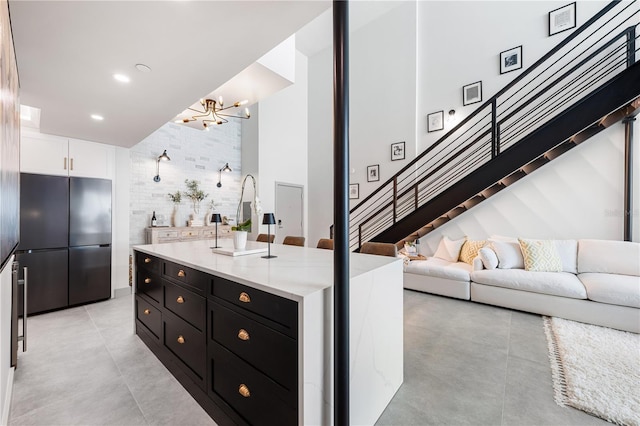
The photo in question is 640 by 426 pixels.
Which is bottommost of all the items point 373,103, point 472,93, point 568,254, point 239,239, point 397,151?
point 568,254

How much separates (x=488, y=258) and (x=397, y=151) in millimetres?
2835

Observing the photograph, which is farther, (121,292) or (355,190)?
(355,190)

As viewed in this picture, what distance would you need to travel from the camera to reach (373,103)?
5.96 meters

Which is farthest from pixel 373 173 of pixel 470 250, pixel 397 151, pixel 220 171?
pixel 220 171

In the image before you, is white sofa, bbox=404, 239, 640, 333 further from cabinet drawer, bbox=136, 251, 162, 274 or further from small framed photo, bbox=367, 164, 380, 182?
cabinet drawer, bbox=136, 251, 162, 274

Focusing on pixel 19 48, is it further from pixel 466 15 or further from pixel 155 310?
pixel 466 15

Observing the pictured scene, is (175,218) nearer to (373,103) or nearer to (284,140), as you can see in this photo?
(284,140)

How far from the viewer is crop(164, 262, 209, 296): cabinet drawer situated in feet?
5.66

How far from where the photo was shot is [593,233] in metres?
3.82

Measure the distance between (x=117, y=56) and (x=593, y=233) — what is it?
587 cm

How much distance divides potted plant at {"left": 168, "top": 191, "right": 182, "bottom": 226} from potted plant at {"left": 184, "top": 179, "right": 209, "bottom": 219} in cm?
19

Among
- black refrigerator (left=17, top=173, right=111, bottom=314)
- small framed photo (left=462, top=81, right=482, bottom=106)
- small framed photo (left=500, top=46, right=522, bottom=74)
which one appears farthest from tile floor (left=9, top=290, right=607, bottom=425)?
small framed photo (left=500, top=46, right=522, bottom=74)

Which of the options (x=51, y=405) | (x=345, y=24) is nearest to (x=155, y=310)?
(x=51, y=405)

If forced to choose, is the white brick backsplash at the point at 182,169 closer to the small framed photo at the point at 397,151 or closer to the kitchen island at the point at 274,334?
the kitchen island at the point at 274,334
